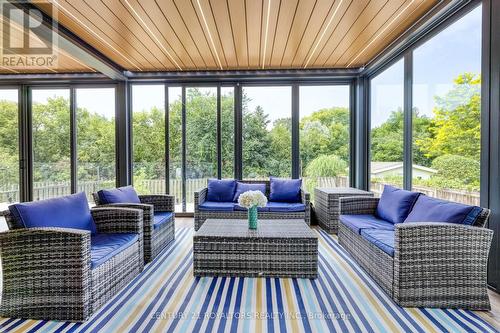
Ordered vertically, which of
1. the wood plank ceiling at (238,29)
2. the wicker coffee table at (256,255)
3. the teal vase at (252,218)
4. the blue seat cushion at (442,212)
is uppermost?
the wood plank ceiling at (238,29)

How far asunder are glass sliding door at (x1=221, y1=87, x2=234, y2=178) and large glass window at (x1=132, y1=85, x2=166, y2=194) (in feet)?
3.94

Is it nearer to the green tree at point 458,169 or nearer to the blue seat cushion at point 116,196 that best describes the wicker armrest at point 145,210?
the blue seat cushion at point 116,196

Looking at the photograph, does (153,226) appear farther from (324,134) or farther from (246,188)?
(324,134)

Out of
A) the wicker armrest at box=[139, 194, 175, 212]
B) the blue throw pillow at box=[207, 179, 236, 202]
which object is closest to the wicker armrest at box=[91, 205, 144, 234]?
the wicker armrest at box=[139, 194, 175, 212]

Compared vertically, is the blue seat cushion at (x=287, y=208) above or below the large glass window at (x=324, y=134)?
below

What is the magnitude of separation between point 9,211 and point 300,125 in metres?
4.38

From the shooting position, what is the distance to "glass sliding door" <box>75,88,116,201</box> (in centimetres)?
512

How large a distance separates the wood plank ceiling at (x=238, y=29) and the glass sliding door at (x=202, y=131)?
692mm

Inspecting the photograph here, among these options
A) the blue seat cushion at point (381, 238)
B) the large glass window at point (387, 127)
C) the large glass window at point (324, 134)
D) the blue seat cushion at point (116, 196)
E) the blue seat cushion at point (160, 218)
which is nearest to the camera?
the blue seat cushion at point (381, 238)

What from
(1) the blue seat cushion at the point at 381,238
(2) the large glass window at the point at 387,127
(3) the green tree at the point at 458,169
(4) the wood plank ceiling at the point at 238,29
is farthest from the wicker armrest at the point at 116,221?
(2) the large glass window at the point at 387,127

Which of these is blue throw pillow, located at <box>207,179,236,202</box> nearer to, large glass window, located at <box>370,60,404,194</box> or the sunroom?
the sunroom

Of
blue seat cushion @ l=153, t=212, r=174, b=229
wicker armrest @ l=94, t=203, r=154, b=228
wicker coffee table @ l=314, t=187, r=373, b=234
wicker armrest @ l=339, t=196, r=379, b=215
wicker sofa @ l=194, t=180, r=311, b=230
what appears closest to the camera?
wicker armrest @ l=94, t=203, r=154, b=228

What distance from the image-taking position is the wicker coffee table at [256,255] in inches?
101

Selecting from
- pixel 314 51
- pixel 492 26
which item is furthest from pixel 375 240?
pixel 314 51
